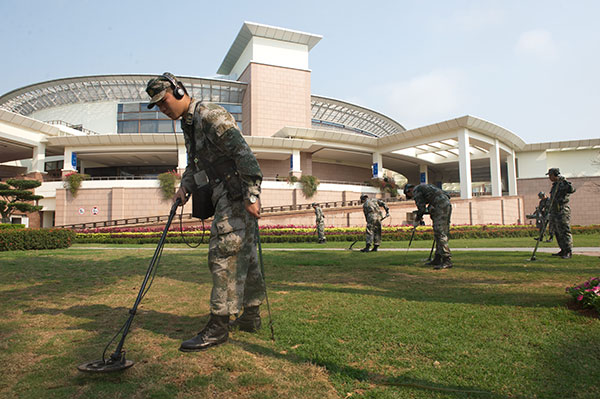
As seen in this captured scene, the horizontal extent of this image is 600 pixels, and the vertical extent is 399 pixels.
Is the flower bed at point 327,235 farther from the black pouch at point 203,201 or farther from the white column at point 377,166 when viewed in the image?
the white column at point 377,166

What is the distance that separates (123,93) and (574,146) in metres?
46.9

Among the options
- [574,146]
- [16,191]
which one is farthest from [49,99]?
[574,146]

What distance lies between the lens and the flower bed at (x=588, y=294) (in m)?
3.41

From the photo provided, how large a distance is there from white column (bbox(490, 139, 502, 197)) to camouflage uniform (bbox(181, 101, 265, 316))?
105 ft

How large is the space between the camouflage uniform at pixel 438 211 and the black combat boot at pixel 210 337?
5.33m

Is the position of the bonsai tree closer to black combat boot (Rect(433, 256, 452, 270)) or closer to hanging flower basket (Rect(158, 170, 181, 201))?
hanging flower basket (Rect(158, 170, 181, 201))

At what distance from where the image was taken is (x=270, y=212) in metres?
27.5

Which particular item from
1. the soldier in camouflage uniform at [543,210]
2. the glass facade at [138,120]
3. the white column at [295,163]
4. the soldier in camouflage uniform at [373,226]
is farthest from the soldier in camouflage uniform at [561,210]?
the glass facade at [138,120]

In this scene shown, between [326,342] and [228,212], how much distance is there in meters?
1.34

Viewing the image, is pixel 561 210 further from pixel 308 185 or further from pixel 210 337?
pixel 308 185

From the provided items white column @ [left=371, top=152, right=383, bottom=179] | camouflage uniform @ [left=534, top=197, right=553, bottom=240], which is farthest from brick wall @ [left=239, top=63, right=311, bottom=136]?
camouflage uniform @ [left=534, top=197, right=553, bottom=240]

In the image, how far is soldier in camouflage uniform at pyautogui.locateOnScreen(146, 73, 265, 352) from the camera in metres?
3.05

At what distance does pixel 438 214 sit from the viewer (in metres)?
7.66

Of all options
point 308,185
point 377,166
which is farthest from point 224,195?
point 377,166
